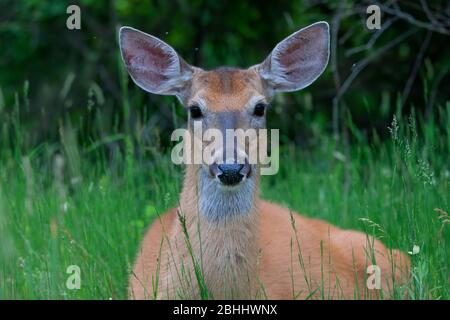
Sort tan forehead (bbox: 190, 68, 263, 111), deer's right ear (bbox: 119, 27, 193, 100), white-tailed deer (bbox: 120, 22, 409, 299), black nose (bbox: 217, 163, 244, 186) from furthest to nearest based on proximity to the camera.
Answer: deer's right ear (bbox: 119, 27, 193, 100) < tan forehead (bbox: 190, 68, 263, 111) < white-tailed deer (bbox: 120, 22, 409, 299) < black nose (bbox: 217, 163, 244, 186)

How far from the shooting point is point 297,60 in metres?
5.38

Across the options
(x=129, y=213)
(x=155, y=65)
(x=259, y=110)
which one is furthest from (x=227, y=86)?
(x=129, y=213)

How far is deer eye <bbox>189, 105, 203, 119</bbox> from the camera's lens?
4930mm

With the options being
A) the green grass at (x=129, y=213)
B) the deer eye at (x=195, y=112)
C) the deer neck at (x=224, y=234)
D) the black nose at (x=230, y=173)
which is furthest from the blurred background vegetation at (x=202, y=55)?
the black nose at (x=230, y=173)

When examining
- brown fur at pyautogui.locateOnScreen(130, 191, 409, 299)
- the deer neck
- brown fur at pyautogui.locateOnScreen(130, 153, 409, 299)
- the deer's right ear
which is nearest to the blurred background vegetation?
brown fur at pyautogui.locateOnScreen(130, 191, 409, 299)

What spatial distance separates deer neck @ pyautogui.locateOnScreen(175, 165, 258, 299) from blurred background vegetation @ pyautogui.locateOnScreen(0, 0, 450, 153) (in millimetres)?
3900

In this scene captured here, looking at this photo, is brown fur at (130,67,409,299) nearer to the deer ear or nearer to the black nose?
the deer ear

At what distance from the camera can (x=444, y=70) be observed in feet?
27.9

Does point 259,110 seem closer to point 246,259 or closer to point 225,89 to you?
point 225,89

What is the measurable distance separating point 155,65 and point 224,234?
3.33 ft

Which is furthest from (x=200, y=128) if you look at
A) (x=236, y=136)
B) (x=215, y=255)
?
(x=215, y=255)

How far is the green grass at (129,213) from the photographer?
469cm

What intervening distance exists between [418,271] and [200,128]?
121 cm
